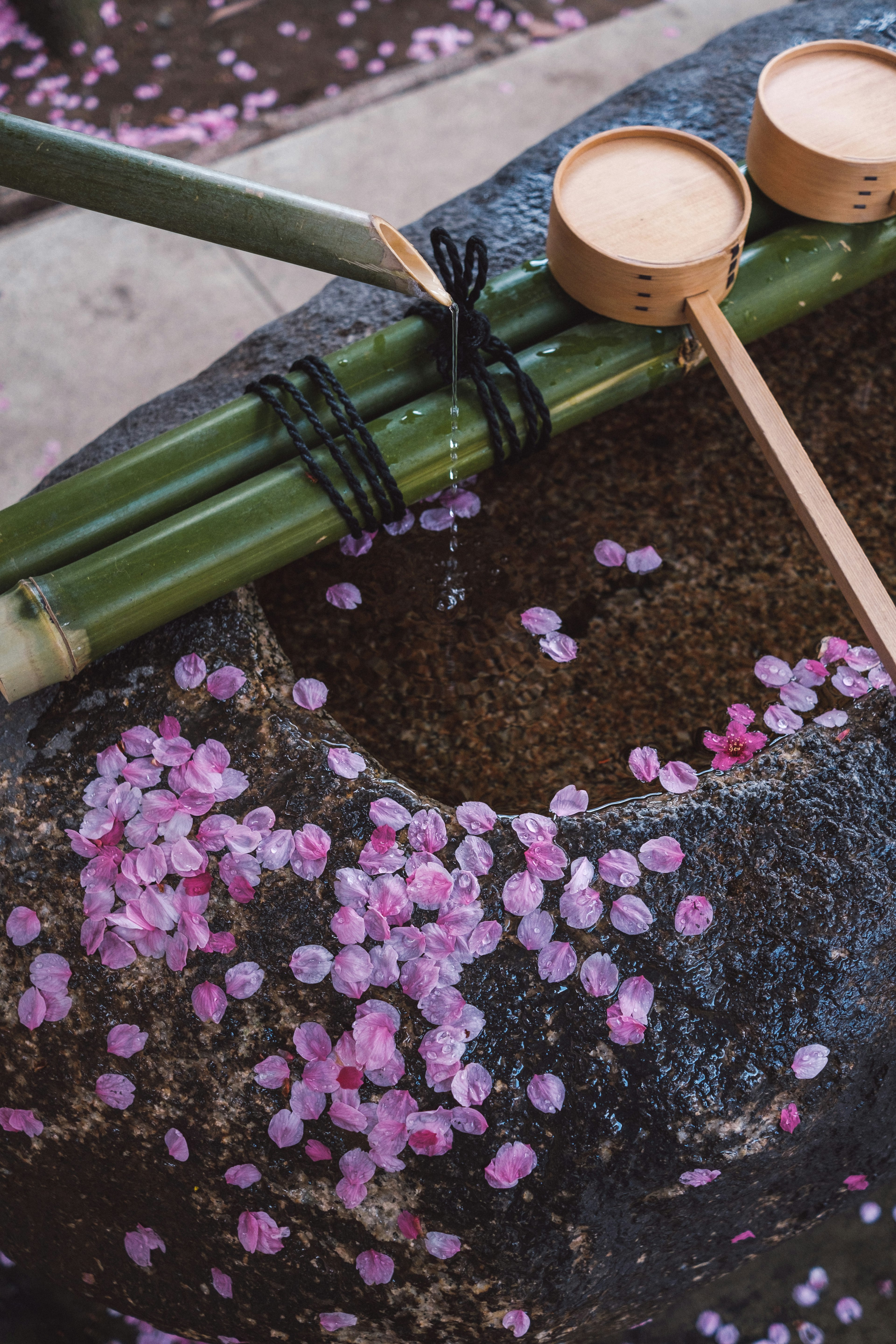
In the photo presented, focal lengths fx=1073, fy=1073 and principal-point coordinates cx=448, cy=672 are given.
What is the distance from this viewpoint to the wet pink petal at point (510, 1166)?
4.16ft

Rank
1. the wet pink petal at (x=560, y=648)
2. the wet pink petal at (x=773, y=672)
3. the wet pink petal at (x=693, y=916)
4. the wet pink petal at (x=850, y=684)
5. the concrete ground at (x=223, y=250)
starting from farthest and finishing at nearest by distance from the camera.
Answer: the concrete ground at (x=223, y=250)
the wet pink petal at (x=560, y=648)
the wet pink petal at (x=773, y=672)
the wet pink petal at (x=850, y=684)
the wet pink petal at (x=693, y=916)

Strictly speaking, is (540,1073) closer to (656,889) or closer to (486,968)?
(486,968)

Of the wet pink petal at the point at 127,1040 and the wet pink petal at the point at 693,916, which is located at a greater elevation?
the wet pink petal at the point at 127,1040

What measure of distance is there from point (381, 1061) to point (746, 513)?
1.17 m

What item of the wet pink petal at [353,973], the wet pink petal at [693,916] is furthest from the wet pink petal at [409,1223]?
the wet pink petal at [693,916]

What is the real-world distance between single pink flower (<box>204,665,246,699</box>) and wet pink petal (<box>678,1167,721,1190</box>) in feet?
2.74

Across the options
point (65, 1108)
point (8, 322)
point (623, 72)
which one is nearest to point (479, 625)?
point (65, 1108)

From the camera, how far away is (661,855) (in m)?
1.35

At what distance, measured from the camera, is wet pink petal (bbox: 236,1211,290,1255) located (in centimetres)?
133

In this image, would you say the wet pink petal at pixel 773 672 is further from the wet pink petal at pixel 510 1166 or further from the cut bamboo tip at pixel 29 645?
the cut bamboo tip at pixel 29 645

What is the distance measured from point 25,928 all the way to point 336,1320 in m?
0.64

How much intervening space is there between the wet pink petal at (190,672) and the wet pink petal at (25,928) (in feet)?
Result: 1.15

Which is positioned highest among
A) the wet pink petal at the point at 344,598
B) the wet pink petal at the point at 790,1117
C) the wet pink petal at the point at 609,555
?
the wet pink petal at the point at 344,598

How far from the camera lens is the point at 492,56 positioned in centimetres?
408
